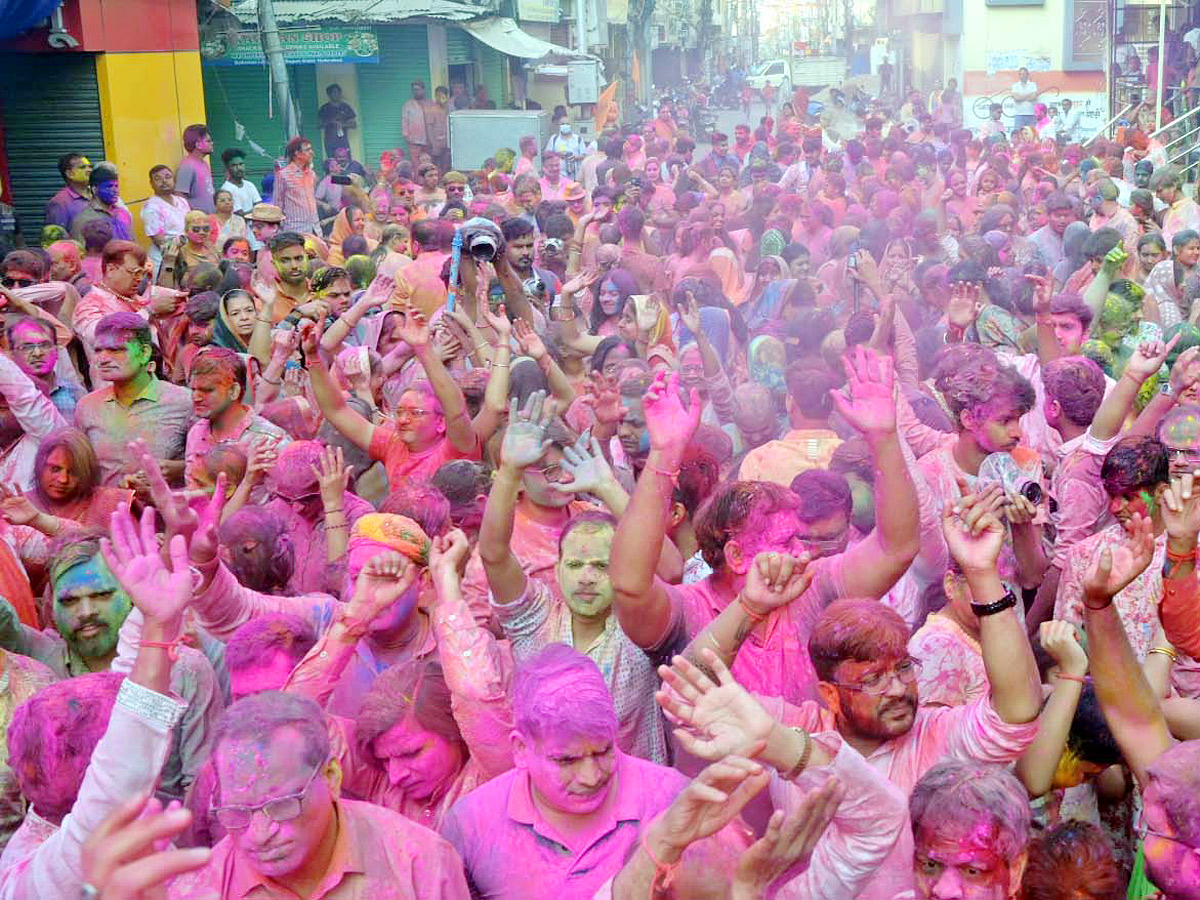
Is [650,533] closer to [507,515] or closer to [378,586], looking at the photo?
[507,515]

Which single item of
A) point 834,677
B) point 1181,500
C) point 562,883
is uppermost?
point 1181,500

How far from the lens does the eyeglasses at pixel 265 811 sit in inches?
112

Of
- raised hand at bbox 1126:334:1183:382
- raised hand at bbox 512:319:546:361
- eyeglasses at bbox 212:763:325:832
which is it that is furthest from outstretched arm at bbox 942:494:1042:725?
raised hand at bbox 512:319:546:361

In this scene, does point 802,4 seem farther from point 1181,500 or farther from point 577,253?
point 1181,500

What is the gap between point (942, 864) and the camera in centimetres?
289

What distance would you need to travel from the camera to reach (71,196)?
480 inches

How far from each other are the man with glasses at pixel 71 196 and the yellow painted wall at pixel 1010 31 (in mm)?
23788

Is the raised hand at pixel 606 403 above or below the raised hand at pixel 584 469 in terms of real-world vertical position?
below

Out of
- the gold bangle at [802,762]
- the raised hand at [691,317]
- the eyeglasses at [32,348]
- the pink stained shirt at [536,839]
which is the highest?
the eyeglasses at [32,348]

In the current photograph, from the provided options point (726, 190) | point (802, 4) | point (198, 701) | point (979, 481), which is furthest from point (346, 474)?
point (802, 4)

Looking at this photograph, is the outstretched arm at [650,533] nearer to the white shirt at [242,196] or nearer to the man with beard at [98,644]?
the man with beard at [98,644]

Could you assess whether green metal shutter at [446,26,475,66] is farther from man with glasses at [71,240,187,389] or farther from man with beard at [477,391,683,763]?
man with beard at [477,391,683,763]

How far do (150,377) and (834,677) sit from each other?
12.5ft

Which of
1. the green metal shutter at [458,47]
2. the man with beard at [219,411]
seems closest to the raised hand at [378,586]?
the man with beard at [219,411]
